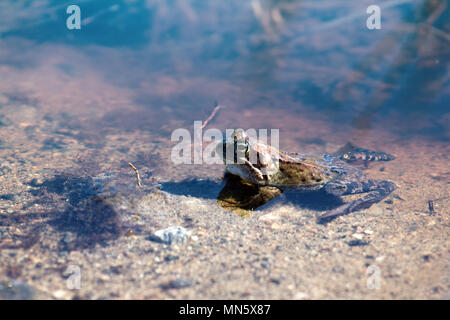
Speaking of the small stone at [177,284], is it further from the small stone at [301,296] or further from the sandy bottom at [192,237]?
the small stone at [301,296]

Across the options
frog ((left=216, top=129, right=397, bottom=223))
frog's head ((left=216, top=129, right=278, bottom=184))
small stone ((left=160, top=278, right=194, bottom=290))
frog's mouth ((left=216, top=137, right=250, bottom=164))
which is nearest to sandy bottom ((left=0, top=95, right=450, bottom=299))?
small stone ((left=160, top=278, right=194, bottom=290))

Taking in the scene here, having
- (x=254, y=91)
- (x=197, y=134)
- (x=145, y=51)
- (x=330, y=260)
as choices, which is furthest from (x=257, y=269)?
(x=145, y=51)

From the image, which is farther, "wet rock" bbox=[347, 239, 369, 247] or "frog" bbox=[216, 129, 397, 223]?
"frog" bbox=[216, 129, 397, 223]

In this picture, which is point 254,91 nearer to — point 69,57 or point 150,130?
point 150,130

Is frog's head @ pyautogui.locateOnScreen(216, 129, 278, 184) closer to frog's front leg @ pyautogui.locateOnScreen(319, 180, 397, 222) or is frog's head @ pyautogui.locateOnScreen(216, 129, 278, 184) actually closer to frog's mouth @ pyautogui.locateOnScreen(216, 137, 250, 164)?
frog's mouth @ pyautogui.locateOnScreen(216, 137, 250, 164)

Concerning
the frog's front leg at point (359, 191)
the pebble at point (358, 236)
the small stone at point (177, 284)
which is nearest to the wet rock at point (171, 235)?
the small stone at point (177, 284)
